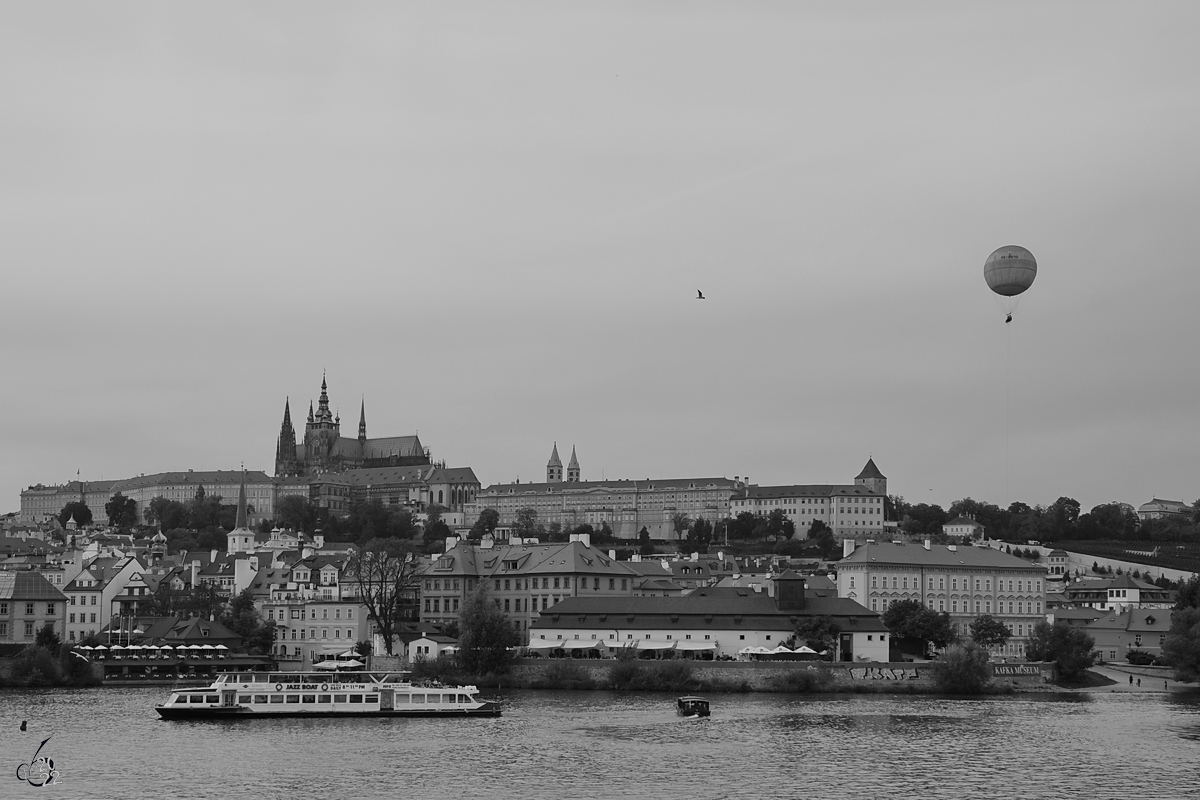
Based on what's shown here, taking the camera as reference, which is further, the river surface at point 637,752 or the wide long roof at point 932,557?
the wide long roof at point 932,557

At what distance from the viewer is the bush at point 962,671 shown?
72312mm

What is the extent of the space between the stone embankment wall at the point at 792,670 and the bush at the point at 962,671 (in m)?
0.96

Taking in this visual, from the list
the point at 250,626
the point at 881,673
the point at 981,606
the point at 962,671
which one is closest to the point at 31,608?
the point at 250,626

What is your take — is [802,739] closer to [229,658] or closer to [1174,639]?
[1174,639]

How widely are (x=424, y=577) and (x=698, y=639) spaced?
2406 cm

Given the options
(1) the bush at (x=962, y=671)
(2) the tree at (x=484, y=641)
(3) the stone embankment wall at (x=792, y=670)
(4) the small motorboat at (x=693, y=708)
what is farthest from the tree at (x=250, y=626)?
(1) the bush at (x=962, y=671)

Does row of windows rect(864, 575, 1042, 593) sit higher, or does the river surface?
row of windows rect(864, 575, 1042, 593)

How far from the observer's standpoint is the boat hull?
62.1 m

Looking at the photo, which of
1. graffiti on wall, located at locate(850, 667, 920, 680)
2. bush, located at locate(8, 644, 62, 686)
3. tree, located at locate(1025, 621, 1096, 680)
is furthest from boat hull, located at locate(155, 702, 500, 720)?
tree, located at locate(1025, 621, 1096, 680)

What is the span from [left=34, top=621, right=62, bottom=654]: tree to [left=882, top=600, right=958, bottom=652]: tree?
41.8 metres

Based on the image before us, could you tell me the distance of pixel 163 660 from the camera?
85500 mm

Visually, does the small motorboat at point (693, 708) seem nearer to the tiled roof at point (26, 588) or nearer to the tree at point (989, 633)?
the tree at point (989, 633)

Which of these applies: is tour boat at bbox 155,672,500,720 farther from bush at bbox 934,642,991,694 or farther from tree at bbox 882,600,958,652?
tree at bbox 882,600,958,652

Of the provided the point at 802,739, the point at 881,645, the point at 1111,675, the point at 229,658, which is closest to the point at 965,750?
the point at 802,739
